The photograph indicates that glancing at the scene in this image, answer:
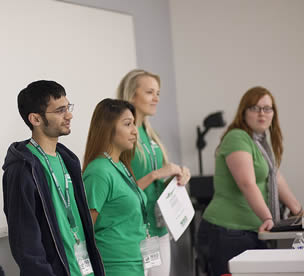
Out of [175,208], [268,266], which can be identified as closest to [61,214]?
[268,266]

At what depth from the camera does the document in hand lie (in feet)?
9.64

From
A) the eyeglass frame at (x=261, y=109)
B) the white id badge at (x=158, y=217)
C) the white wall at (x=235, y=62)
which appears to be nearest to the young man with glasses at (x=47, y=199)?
the white id badge at (x=158, y=217)

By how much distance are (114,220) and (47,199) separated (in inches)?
20.8

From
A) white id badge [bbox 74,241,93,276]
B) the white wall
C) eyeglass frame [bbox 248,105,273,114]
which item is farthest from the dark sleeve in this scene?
the white wall

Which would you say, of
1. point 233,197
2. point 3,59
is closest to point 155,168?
point 233,197

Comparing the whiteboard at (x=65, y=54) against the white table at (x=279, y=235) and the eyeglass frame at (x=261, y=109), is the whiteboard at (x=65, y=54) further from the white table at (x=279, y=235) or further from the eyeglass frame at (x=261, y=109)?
the white table at (x=279, y=235)

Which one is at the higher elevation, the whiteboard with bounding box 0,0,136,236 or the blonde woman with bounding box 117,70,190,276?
the whiteboard with bounding box 0,0,136,236

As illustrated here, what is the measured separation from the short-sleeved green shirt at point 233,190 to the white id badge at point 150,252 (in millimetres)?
738

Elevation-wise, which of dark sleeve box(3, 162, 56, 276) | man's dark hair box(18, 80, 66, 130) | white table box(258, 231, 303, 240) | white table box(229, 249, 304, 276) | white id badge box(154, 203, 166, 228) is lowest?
white table box(258, 231, 303, 240)

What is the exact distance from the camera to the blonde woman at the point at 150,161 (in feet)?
10.1

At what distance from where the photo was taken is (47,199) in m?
2.18

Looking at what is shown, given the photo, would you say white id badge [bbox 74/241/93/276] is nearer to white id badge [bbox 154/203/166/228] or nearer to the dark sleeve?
the dark sleeve

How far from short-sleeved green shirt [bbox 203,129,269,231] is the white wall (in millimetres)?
1672

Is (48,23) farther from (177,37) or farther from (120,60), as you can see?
(177,37)
